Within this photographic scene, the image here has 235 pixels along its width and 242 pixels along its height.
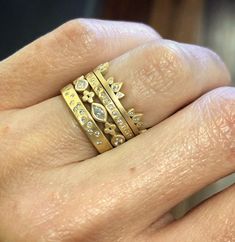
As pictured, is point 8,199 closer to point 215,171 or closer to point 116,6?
point 215,171

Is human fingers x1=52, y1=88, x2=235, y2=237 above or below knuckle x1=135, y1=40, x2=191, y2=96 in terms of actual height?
below

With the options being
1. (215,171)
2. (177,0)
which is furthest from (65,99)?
(177,0)

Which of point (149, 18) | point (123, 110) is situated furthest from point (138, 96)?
point (149, 18)

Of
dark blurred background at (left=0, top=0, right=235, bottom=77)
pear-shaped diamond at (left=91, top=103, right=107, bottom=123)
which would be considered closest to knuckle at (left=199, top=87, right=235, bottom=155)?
pear-shaped diamond at (left=91, top=103, right=107, bottom=123)

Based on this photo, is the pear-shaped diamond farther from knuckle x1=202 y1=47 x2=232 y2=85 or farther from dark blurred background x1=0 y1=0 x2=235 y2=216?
dark blurred background x1=0 y1=0 x2=235 y2=216

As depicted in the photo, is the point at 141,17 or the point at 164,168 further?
the point at 141,17

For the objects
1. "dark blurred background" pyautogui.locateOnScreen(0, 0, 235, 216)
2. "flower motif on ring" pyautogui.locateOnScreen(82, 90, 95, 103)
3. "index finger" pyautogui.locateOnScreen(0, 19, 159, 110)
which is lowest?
"dark blurred background" pyautogui.locateOnScreen(0, 0, 235, 216)

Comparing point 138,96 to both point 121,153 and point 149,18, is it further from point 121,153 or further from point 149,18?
point 149,18
